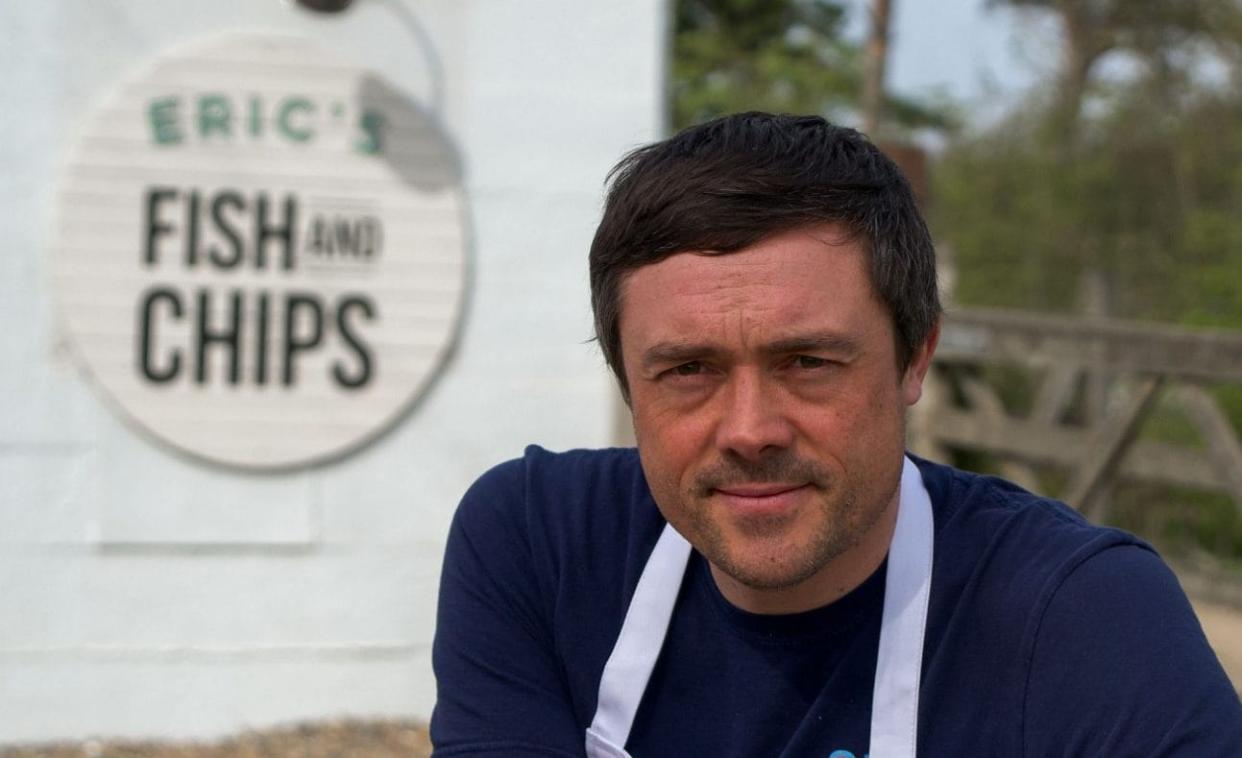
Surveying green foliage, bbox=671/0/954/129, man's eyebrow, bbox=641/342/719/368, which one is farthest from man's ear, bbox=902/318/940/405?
green foliage, bbox=671/0/954/129

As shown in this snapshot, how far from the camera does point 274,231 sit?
4.53 meters

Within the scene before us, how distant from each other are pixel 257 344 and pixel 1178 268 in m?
9.81

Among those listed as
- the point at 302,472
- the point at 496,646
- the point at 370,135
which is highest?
the point at 370,135

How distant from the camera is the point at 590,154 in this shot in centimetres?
475

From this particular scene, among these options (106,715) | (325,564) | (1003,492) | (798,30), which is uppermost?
(798,30)

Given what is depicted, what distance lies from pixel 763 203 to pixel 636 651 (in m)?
0.54

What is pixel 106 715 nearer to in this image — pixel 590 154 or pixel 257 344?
pixel 257 344

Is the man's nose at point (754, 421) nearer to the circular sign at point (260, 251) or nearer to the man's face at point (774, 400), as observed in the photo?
the man's face at point (774, 400)

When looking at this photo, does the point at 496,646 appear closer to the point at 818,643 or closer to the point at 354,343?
the point at 818,643

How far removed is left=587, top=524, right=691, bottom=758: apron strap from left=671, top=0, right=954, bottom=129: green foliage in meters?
13.7

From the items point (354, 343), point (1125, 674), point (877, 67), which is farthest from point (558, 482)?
point (877, 67)

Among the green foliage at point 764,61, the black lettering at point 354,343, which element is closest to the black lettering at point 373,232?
the black lettering at point 354,343

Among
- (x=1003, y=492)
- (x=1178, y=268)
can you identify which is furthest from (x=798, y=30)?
(x=1003, y=492)

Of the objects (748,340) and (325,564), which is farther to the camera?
(325,564)
